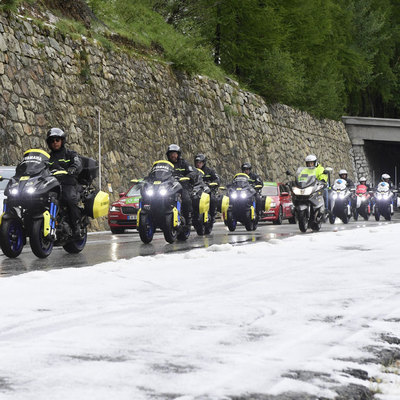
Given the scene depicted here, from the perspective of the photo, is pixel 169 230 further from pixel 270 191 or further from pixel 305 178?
pixel 270 191

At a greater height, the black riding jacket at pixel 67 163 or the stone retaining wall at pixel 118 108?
the stone retaining wall at pixel 118 108

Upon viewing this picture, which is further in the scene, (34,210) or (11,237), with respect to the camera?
(11,237)

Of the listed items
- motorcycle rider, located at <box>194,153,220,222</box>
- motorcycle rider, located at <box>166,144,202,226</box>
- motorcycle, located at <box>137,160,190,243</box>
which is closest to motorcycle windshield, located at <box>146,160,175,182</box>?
motorcycle, located at <box>137,160,190,243</box>

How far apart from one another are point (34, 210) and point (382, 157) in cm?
5659

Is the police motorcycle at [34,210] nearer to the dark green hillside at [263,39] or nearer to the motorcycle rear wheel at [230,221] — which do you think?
the motorcycle rear wheel at [230,221]

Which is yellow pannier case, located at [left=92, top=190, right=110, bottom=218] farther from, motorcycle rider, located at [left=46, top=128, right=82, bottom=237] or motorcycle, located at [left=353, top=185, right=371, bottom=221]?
motorcycle, located at [left=353, top=185, right=371, bottom=221]

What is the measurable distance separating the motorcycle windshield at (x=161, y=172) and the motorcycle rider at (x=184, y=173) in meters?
0.88

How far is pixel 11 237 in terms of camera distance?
430 inches

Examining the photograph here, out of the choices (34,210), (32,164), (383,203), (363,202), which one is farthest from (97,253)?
(363,202)

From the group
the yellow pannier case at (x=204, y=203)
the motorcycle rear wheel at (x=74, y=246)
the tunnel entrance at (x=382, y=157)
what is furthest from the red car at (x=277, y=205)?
the tunnel entrance at (x=382, y=157)

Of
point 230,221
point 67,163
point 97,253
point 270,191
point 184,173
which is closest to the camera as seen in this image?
point 67,163

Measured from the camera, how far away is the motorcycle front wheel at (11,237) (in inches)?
417

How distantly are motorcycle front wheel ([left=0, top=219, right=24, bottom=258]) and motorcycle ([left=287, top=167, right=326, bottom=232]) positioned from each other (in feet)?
28.5

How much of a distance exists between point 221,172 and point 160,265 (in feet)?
80.1
